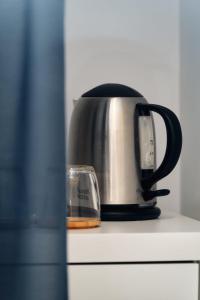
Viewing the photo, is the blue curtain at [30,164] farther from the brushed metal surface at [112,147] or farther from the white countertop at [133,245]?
the brushed metal surface at [112,147]

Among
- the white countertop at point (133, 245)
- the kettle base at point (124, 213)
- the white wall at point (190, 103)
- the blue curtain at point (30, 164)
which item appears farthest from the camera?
the white wall at point (190, 103)

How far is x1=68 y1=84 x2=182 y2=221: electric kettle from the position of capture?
3.31ft

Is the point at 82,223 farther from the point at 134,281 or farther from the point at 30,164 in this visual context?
the point at 30,164

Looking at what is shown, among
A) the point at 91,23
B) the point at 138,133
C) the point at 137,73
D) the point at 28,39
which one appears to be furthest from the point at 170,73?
the point at 28,39

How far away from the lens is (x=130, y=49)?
4.33 feet

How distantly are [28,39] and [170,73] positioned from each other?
86 cm

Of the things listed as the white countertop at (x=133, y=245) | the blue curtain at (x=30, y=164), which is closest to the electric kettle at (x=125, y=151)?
the white countertop at (x=133, y=245)

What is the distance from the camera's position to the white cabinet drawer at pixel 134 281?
0.83m

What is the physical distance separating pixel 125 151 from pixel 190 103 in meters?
0.31

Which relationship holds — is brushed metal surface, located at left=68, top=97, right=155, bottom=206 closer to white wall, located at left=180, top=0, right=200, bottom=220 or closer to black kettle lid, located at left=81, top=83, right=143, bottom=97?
black kettle lid, located at left=81, top=83, right=143, bottom=97

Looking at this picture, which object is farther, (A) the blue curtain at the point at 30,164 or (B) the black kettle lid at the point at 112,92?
(B) the black kettle lid at the point at 112,92

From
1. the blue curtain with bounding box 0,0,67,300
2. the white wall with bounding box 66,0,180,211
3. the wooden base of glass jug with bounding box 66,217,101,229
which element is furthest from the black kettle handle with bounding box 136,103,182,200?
the blue curtain with bounding box 0,0,67,300

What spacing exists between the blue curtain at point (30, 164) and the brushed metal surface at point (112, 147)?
1.68 feet

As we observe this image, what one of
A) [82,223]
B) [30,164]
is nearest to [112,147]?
[82,223]
